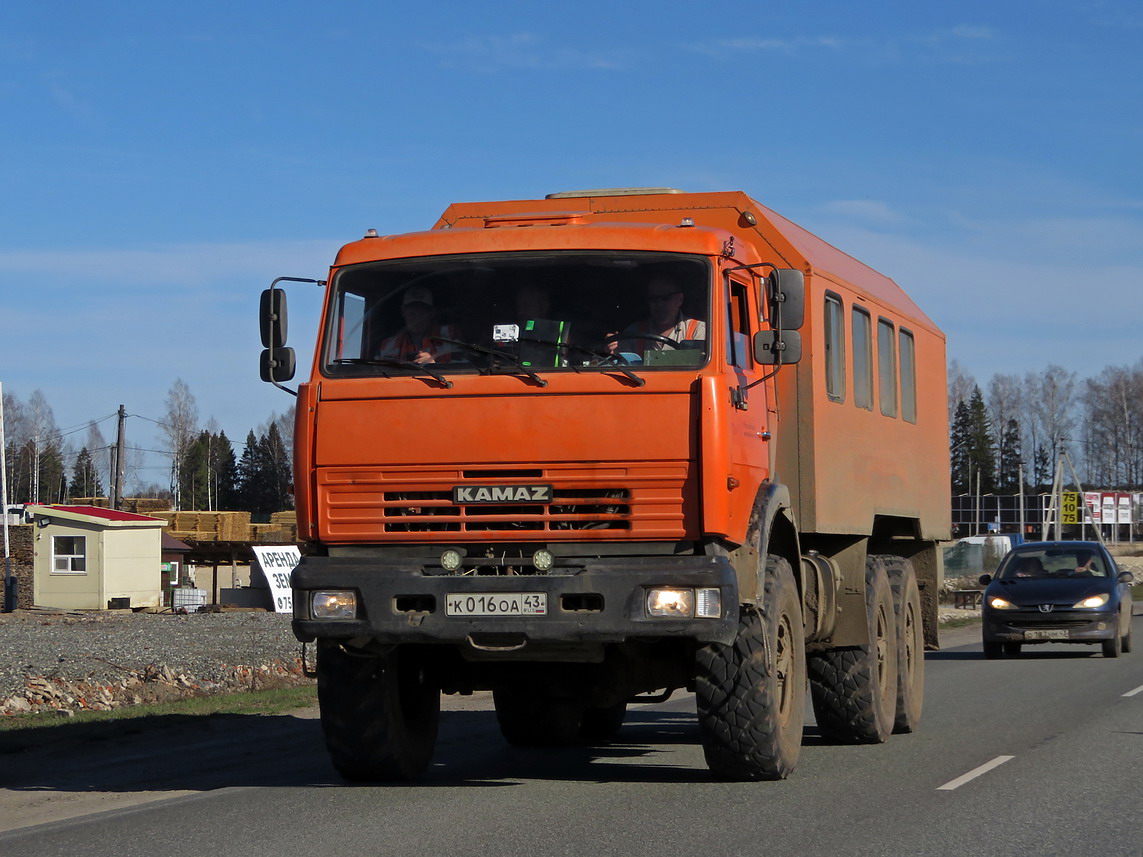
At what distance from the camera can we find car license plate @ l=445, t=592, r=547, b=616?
25.7 ft

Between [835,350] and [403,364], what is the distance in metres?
3.59

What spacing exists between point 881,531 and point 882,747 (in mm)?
1966

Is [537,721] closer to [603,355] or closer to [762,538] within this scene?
[762,538]

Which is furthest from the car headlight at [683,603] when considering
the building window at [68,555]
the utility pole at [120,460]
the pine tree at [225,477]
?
the pine tree at [225,477]

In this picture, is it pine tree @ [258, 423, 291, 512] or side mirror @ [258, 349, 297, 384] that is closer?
side mirror @ [258, 349, 297, 384]

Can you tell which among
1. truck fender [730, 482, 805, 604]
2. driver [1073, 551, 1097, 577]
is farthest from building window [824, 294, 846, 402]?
driver [1073, 551, 1097, 577]

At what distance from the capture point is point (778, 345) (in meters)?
8.63

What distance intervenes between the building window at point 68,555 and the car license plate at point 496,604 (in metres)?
42.3

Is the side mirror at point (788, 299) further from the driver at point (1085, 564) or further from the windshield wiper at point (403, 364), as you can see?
the driver at point (1085, 564)

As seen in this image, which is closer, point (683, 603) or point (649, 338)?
point (683, 603)

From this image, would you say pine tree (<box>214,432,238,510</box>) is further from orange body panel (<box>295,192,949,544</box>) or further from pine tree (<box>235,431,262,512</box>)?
orange body panel (<box>295,192,949,544</box>)

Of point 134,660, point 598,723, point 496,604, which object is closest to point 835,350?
point 598,723

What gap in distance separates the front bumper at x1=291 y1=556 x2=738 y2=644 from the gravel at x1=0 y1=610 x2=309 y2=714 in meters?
7.95

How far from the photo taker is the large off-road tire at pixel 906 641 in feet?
40.3
